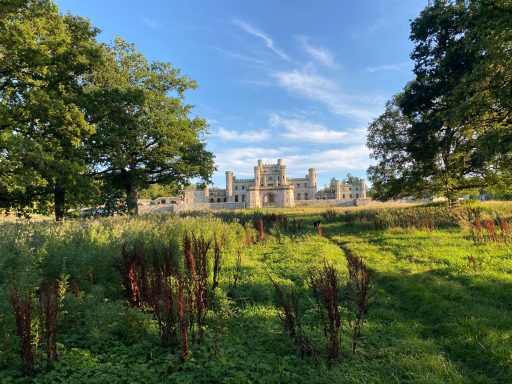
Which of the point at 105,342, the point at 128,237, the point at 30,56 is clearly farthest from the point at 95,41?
the point at 105,342

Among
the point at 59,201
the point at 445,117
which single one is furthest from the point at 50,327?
the point at 445,117

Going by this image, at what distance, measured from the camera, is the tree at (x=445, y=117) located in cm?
1540

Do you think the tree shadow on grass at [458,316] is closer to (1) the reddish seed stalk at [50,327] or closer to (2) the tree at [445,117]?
(1) the reddish seed stalk at [50,327]

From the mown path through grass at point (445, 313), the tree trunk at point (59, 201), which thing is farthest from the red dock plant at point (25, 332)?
the tree trunk at point (59, 201)

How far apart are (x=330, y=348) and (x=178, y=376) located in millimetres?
1878

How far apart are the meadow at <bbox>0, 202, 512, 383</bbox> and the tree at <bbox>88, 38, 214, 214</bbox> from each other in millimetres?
14227

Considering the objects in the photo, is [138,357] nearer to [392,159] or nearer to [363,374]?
[363,374]

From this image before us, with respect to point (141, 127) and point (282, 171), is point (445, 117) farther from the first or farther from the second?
point (282, 171)

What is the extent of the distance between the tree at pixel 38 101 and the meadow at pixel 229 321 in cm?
794

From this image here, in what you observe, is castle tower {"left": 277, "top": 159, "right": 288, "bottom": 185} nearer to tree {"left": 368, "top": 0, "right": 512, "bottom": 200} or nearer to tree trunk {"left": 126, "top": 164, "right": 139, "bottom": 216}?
tree {"left": 368, "top": 0, "right": 512, "bottom": 200}

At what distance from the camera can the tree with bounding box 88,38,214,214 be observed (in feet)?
69.0

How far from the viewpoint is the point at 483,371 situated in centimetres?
407

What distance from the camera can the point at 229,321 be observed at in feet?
18.2

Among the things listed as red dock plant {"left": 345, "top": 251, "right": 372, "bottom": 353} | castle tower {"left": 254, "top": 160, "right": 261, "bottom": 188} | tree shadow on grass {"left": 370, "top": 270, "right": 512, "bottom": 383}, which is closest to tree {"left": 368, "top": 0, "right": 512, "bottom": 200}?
tree shadow on grass {"left": 370, "top": 270, "right": 512, "bottom": 383}
